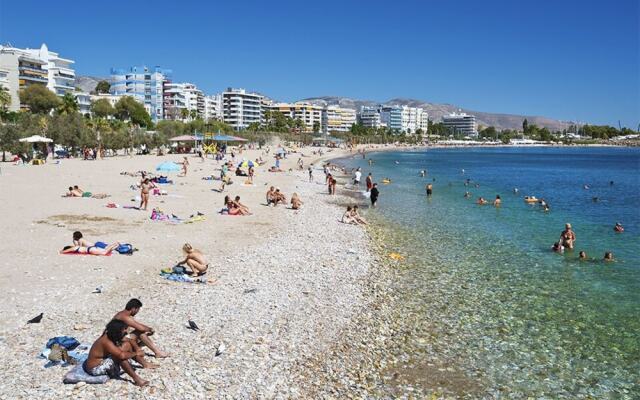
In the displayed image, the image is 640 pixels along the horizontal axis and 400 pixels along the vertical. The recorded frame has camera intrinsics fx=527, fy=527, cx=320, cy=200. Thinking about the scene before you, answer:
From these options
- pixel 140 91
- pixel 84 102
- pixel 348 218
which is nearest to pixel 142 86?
pixel 140 91

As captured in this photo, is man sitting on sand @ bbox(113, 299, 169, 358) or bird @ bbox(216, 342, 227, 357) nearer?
man sitting on sand @ bbox(113, 299, 169, 358)

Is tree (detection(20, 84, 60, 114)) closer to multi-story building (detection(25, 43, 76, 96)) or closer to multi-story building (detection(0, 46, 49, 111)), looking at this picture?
multi-story building (detection(0, 46, 49, 111))

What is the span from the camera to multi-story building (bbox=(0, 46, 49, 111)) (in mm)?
93000

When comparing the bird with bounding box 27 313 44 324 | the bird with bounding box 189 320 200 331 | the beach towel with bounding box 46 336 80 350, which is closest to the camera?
the beach towel with bounding box 46 336 80 350

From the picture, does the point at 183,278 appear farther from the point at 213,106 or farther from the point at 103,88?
the point at 213,106

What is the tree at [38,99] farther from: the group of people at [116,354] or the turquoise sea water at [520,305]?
the group of people at [116,354]

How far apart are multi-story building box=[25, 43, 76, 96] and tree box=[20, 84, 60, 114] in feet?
48.7

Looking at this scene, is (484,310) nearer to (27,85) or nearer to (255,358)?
(255,358)

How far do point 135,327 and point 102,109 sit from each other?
11139 centimetres

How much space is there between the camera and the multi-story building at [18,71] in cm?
9300

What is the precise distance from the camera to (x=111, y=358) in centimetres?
773

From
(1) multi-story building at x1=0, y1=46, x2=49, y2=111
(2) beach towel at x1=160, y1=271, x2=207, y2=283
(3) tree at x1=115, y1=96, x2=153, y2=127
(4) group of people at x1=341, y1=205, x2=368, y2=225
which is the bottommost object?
(2) beach towel at x1=160, y1=271, x2=207, y2=283

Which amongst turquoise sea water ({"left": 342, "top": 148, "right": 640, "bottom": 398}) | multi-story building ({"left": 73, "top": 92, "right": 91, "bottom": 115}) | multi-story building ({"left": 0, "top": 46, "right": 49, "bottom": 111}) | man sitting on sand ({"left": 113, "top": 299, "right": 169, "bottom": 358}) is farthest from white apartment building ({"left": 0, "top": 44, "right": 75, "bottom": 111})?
man sitting on sand ({"left": 113, "top": 299, "right": 169, "bottom": 358})

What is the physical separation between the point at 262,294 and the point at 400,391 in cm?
482
